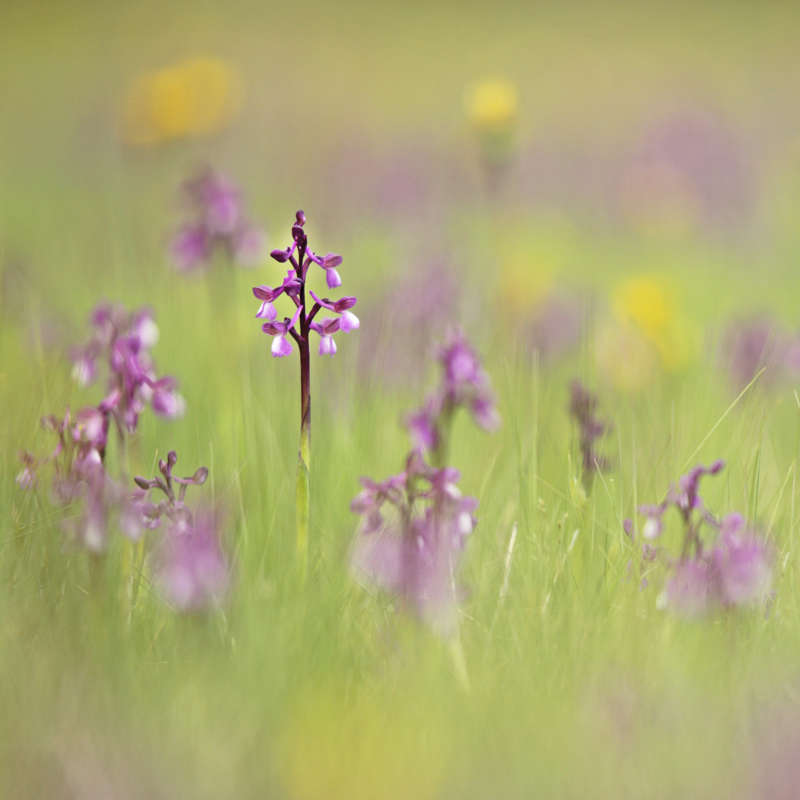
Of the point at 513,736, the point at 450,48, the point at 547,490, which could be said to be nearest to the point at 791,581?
the point at 547,490

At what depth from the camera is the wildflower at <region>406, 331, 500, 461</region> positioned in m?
1.83

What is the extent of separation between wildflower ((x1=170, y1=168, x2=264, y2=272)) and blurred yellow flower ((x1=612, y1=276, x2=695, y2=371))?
1.32 m

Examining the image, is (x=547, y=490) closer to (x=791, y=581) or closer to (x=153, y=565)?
(x=791, y=581)

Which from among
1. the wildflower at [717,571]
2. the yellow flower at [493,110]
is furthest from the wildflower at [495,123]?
the wildflower at [717,571]

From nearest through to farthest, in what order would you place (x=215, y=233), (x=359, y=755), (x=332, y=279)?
1. (x=359, y=755)
2. (x=332, y=279)
3. (x=215, y=233)

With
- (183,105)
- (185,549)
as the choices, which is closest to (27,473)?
(185,549)

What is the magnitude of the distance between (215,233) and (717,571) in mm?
1584

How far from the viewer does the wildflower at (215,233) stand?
2770 millimetres

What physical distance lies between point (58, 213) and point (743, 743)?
5337 mm

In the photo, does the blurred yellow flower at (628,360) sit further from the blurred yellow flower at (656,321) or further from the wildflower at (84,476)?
the wildflower at (84,476)

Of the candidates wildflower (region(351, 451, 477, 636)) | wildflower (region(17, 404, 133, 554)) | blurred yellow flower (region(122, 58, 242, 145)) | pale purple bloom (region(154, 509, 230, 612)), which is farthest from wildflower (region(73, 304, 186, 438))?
blurred yellow flower (region(122, 58, 242, 145))

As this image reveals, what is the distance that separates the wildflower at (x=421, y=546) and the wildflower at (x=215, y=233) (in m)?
1.22

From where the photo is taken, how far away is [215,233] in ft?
9.20

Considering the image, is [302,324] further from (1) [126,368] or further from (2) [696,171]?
(2) [696,171]
